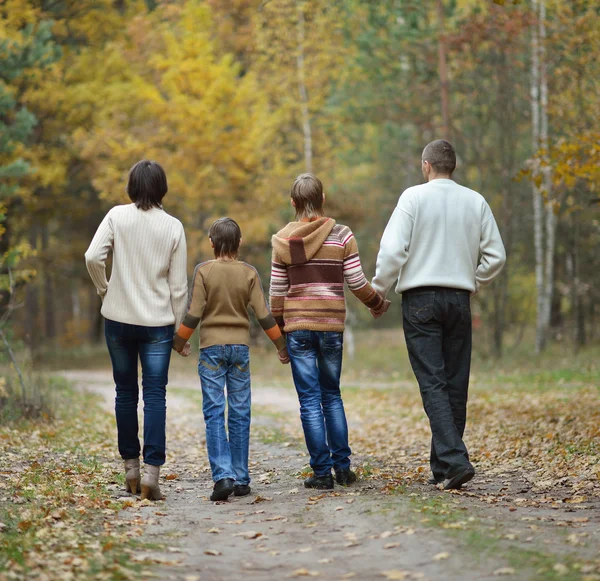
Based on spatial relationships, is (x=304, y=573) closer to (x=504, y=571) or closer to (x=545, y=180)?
(x=504, y=571)

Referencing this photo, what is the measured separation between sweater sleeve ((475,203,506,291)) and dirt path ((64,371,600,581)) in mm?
1571

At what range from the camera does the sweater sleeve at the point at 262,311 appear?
6375 mm

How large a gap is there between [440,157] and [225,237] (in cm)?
162

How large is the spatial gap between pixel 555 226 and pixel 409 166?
221 inches

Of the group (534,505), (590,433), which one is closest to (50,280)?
(590,433)

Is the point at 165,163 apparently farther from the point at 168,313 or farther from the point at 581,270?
the point at 168,313

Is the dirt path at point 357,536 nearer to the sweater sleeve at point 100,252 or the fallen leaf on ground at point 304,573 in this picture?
the fallen leaf on ground at point 304,573

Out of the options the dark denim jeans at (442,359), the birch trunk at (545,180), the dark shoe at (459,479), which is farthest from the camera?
the birch trunk at (545,180)

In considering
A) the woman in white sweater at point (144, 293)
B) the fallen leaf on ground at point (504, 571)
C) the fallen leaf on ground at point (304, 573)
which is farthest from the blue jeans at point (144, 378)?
the fallen leaf on ground at point (504, 571)

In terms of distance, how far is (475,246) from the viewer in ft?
21.2

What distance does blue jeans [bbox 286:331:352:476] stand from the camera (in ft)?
20.8

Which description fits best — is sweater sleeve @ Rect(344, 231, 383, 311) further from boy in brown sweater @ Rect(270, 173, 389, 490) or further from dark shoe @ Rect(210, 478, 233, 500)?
dark shoe @ Rect(210, 478, 233, 500)

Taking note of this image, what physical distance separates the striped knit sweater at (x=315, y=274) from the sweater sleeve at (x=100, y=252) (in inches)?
44.8

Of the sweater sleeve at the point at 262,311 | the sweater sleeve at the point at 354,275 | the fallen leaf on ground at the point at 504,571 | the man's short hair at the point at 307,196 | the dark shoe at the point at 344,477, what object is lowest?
the dark shoe at the point at 344,477
